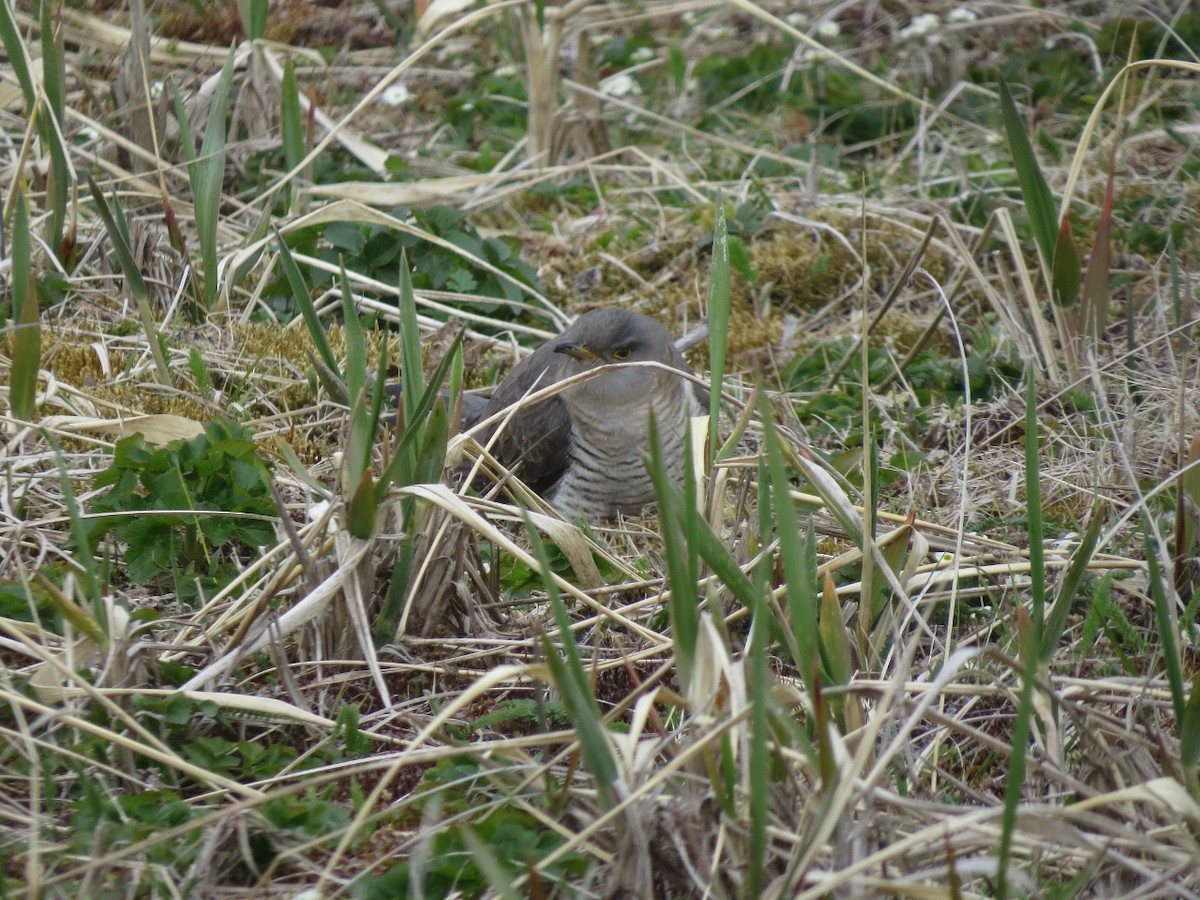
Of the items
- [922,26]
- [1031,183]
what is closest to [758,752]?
[1031,183]

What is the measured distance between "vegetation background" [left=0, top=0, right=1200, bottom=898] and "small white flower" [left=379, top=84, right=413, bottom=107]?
22 mm

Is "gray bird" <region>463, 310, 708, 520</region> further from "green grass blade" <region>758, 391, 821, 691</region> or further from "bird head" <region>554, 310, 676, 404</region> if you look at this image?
"green grass blade" <region>758, 391, 821, 691</region>

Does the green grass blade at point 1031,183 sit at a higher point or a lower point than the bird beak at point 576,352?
higher

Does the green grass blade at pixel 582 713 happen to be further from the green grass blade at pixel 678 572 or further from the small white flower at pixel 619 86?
the small white flower at pixel 619 86

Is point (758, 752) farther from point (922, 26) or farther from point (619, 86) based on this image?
point (922, 26)

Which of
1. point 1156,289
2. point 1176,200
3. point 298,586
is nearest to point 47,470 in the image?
point 298,586

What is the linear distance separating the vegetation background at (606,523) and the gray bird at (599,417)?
0.23 meters

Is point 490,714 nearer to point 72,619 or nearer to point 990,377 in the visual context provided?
point 72,619

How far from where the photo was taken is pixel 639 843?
1.73 m

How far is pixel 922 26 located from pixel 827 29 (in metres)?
0.47

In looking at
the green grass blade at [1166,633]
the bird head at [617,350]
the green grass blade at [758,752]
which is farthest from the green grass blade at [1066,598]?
the bird head at [617,350]

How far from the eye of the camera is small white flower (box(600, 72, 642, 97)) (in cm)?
599

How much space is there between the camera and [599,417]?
4145 mm

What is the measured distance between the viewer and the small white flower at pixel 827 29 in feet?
20.5
